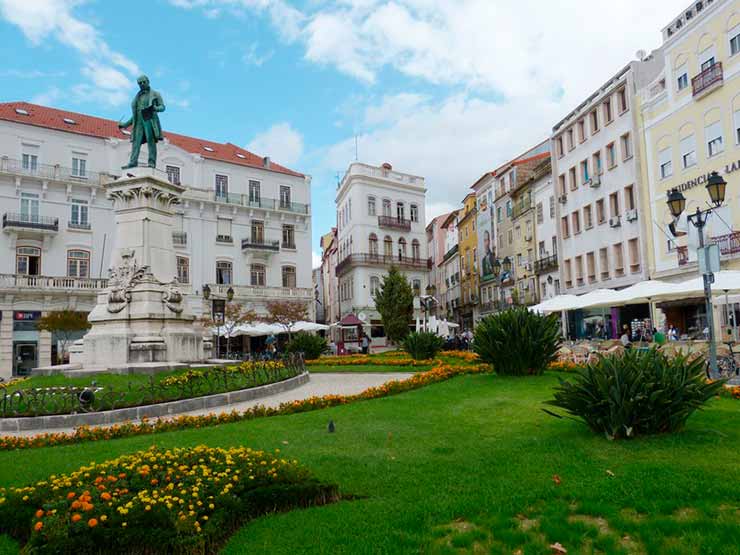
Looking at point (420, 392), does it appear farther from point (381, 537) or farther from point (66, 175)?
point (66, 175)

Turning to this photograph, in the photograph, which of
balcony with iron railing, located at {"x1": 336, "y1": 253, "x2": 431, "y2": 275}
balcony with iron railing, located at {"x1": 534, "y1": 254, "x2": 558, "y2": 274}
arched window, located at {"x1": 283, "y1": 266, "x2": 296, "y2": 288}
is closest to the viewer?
balcony with iron railing, located at {"x1": 534, "y1": 254, "x2": 558, "y2": 274}

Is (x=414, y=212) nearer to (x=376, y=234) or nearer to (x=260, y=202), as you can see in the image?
(x=376, y=234)

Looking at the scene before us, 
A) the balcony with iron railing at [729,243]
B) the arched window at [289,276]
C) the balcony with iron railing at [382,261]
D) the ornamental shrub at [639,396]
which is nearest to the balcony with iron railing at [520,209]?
the balcony with iron railing at [382,261]

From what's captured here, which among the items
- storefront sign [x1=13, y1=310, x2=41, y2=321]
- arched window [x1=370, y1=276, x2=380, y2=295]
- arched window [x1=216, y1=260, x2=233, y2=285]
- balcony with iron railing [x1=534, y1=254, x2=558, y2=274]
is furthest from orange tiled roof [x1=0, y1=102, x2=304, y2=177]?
balcony with iron railing [x1=534, y1=254, x2=558, y2=274]

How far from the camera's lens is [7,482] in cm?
629

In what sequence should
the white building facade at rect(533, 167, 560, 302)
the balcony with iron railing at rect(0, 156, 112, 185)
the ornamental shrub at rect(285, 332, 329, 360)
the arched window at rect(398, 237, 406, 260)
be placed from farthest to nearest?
the arched window at rect(398, 237, 406, 260)
the white building facade at rect(533, 167, 560, 302)
the balcony with iron railing at rect(0, 156, 112, 185)
the ornamental shrub at rect(285, 332, 329, 360)

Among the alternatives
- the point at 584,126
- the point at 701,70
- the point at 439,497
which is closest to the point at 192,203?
the point at 584,126

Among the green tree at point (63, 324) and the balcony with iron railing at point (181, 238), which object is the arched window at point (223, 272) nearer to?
the balcony with iron railing at point (181, 238)

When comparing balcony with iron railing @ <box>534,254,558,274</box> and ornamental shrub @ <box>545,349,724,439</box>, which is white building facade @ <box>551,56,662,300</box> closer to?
balcony with iron railing @ <box>534,254,558,274</box>

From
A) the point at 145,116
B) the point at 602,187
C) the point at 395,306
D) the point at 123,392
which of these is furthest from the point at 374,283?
the point at 123,392

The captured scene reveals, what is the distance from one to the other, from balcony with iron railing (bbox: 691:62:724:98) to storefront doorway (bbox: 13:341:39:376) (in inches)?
1532

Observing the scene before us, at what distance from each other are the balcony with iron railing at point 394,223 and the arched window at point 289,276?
34.6 ft

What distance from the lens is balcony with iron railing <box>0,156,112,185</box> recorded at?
37094 millimetres

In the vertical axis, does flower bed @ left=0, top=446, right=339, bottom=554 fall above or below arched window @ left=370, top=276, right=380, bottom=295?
below
